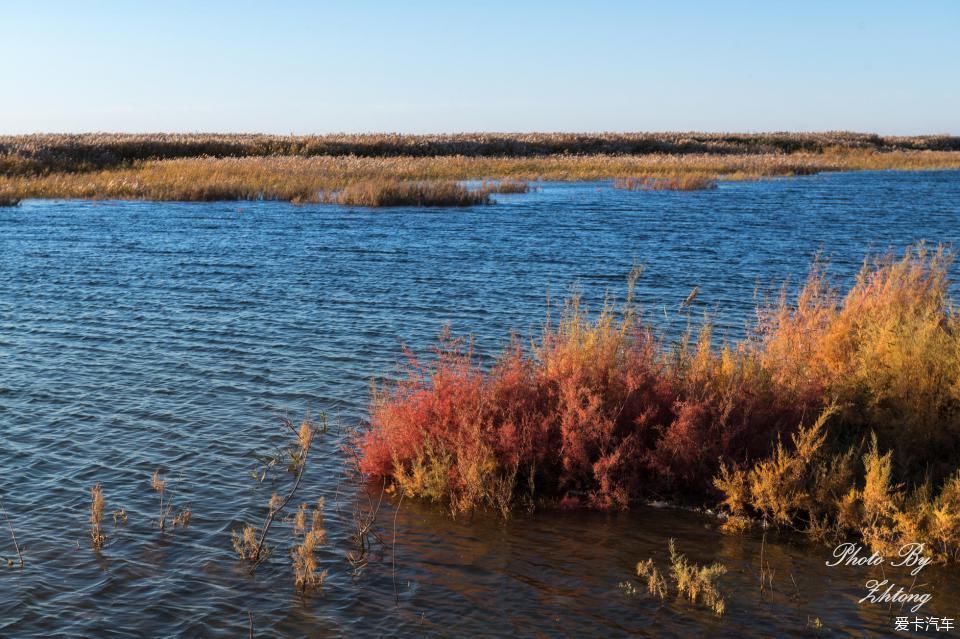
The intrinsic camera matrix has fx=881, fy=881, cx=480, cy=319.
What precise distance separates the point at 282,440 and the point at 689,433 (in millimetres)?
4457

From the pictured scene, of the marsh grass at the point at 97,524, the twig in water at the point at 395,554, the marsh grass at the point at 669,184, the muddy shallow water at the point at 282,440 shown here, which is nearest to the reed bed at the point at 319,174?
the marsh grass at the point at 669,184

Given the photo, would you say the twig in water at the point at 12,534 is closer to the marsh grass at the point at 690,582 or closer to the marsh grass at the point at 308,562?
the marsh grass at the point at 308,562

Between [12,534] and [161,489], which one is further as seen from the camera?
[161,489]

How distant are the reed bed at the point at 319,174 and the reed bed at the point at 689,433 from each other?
111 feet

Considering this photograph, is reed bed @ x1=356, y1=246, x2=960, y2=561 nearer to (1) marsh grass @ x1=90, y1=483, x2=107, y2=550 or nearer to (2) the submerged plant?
(2) the submerged plant

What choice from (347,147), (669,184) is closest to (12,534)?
(669,184)

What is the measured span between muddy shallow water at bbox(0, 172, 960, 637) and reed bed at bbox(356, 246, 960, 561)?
1.15ft

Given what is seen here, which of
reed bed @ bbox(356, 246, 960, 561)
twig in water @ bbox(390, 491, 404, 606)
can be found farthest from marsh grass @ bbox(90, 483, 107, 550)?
reed bed @ bbox(356, 246, 960, 561)

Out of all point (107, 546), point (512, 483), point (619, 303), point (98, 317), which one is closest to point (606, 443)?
point (512, 483)

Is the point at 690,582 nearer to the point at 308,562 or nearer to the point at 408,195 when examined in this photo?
the point at 308,562

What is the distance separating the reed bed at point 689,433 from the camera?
768cm

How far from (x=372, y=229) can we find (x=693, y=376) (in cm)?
2430

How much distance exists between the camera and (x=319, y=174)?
161 feet

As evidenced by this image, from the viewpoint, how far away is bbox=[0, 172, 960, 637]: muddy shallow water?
6391 mm
